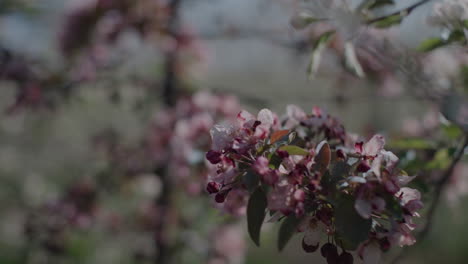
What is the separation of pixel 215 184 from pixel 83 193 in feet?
4.47

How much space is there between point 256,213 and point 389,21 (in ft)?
1.37

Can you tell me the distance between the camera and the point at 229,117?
1.34 m

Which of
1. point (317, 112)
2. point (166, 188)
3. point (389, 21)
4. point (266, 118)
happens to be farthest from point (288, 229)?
point (166, 188)

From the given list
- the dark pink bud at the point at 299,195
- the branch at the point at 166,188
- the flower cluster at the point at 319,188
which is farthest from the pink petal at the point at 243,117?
the branch at the point at 166,188

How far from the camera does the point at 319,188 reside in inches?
21.6

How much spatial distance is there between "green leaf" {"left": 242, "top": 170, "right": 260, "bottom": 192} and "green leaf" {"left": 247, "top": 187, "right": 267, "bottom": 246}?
0.01m

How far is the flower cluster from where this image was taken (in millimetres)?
522

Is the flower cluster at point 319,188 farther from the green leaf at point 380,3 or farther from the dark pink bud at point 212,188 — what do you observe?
the green leaf at point 380,3

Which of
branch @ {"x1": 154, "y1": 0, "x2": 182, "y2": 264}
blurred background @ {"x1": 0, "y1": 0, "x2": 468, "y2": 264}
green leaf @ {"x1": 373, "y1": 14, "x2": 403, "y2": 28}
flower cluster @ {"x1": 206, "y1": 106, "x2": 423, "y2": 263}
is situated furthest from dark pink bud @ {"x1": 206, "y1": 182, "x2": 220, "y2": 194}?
branch @ {"x1": 154, "y1": 0, "x2": 182, "y2": 264}

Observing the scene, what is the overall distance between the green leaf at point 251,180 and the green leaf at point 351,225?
0.29ft

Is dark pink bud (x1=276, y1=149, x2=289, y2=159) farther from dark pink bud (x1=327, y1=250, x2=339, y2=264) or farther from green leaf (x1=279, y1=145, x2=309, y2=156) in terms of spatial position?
dark pink bud (x1=327, y1=250, x2=339, y2=264)

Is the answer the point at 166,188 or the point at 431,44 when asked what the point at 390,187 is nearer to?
the point at 431,44

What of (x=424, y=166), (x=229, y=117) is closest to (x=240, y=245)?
(x=229, y=117)

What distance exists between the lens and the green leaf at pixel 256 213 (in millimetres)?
558
